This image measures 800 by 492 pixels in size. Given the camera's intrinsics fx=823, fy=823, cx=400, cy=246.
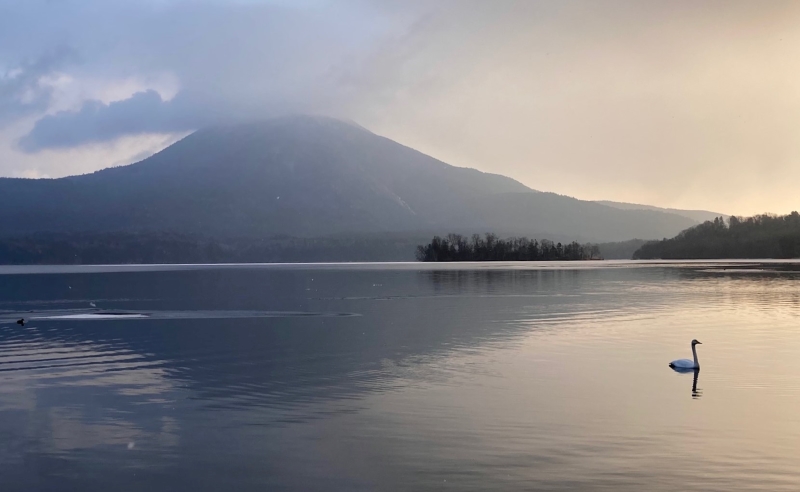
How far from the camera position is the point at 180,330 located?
43406mm

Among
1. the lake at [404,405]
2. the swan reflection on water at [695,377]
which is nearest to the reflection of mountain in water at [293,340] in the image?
the lake at [404,405]

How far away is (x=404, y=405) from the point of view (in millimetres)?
22344

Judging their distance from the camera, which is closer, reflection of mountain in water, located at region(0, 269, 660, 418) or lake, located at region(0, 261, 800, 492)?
lake, located at region(0, 261, 800, 492)

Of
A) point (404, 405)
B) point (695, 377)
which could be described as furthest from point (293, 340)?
point (695, 377)

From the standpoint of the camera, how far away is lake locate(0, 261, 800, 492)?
16.1 m

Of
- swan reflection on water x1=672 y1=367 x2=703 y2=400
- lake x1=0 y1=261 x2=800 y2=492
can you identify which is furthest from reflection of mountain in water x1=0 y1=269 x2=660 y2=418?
swan reflection on water x1=672 y1=367 x2=703 y2=400

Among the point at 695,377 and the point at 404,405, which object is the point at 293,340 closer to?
the point at 404,405

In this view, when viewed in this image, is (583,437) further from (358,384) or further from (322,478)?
(358,384)

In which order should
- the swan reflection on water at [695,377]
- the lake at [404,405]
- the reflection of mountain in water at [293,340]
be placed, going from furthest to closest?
the reflection of mountain in water at [293,340] → the swan reflection on water at [695,377] → the lake at [404,405]

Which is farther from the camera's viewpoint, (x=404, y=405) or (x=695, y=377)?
(x=695, y=377)

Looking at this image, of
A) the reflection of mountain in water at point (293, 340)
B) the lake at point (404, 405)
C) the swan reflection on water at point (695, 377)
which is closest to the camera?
the lake at point (404, 405)

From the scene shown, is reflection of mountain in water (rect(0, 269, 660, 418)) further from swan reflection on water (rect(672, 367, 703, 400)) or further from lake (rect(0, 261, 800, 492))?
swan reflection on water (rect(672, 367, 703, 400))

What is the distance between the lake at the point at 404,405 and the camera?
16.1m

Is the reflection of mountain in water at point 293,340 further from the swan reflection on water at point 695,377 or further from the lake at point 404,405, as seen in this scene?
the swan reflection on water at point 695,377
